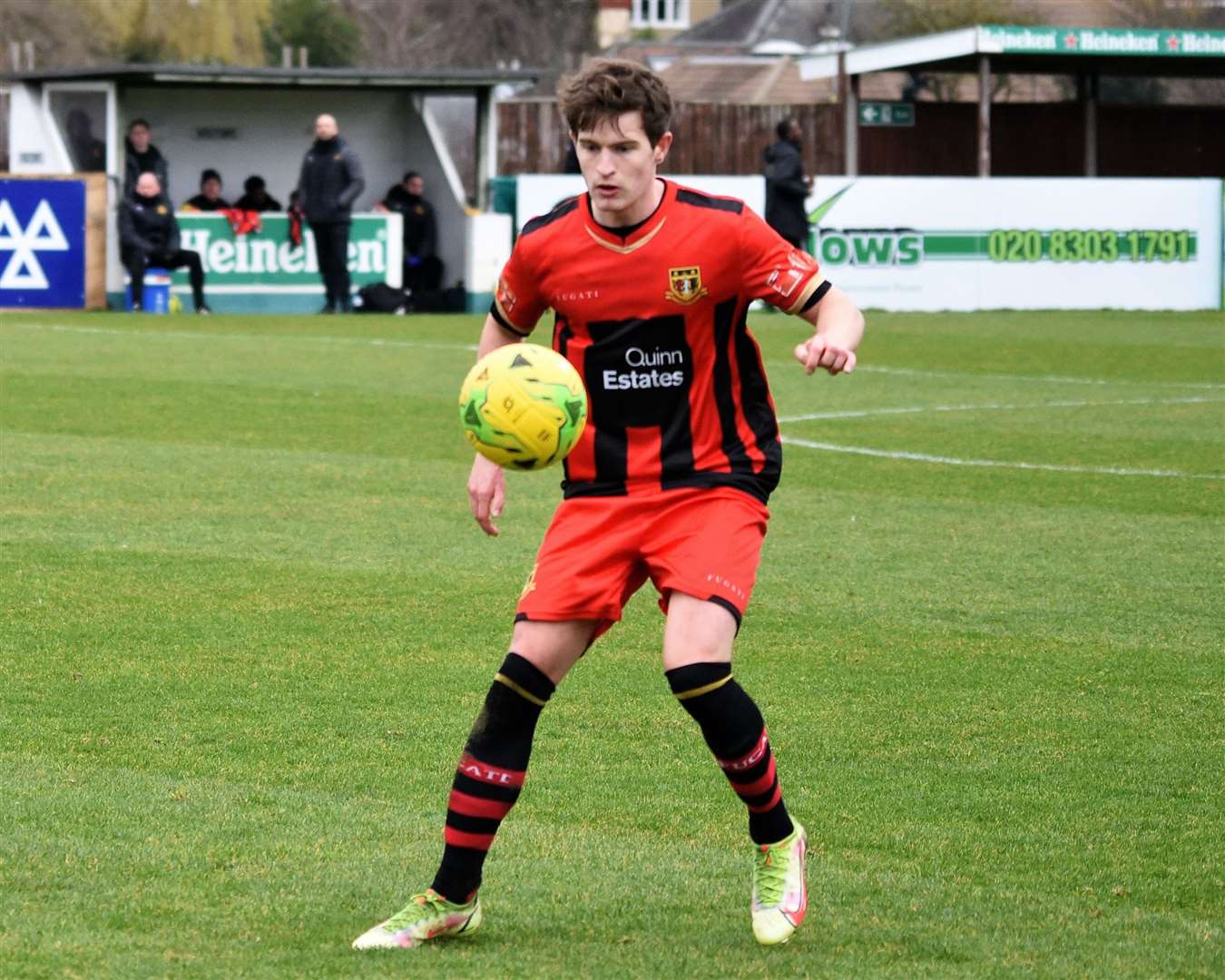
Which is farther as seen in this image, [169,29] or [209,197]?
[169,29]

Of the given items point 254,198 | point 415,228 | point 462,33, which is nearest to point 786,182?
point 415,228

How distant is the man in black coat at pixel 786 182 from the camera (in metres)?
25.2

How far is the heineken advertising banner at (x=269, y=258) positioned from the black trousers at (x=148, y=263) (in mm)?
697

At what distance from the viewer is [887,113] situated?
36656mm

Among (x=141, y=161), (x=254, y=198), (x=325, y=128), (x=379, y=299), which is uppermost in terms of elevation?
(x=325, y=128)

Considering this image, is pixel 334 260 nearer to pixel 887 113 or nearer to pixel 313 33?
pixel 887 113

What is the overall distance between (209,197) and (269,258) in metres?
1.02

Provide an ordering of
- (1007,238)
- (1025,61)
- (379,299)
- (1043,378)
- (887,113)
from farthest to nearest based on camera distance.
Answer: (887,113) < (1025,61) < (1007,238) < (379,299) < (1043,378)

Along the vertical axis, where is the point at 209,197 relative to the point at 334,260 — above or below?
Result: above

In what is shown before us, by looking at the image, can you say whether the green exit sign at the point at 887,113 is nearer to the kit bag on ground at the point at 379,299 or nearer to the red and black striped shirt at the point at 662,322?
the kit bag on ground at the point at 379,299

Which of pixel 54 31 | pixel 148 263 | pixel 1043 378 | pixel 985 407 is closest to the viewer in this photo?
pixel 985 407

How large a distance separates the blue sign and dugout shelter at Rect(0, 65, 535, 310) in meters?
1.41

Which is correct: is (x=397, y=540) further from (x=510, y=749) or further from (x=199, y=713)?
(x=510, y=749)

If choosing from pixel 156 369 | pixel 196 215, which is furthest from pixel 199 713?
pixel 196 215
